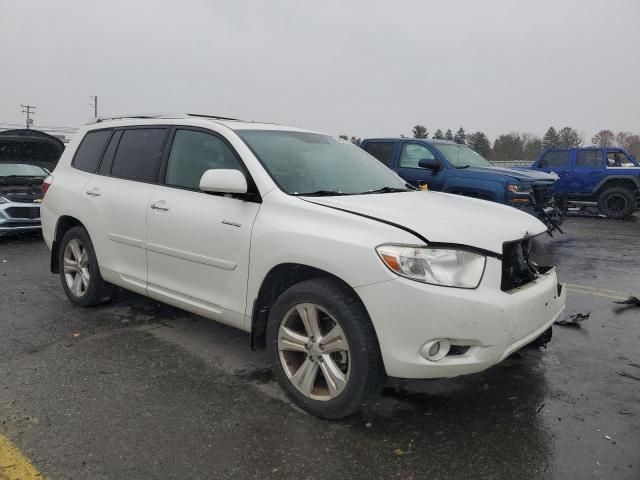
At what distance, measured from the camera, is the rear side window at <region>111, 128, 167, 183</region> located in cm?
410

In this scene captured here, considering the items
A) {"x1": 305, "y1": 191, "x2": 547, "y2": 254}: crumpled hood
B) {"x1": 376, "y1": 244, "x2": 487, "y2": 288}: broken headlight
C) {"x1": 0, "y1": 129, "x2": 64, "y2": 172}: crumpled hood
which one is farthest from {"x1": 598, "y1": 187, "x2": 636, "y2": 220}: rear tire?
{"x1": 0, "y1": 129, "x2": 64, "y2": 172}: crumpled hood

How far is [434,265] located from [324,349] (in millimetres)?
765

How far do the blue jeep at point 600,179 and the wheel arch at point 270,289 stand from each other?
12.1 m

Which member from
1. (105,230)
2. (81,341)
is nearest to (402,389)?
(81,341)

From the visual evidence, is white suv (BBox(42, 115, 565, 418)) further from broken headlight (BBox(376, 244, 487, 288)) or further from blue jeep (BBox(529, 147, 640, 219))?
blue jeep (BBox(529, 147, 640, 219))

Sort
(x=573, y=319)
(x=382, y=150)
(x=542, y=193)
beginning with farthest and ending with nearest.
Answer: (x=382, y=150), (x=542, y=193), (x=573, y=319)

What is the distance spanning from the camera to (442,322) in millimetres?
2543

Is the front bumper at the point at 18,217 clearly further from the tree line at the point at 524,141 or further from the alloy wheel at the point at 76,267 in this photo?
the tree line at the point at 524,141

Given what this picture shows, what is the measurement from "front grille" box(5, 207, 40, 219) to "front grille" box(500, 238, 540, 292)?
26.9ft

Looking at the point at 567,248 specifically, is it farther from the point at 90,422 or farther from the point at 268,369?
the point at 90,422

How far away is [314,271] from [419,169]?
715 centimetres

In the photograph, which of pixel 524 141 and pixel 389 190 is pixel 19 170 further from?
pixel 524 141

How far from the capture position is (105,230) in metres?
4.36

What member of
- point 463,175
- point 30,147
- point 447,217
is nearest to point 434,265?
point 447,217
